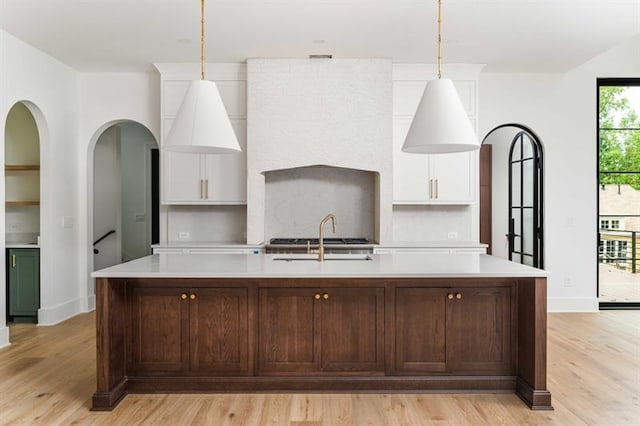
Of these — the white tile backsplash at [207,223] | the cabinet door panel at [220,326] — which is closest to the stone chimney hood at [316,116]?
the white tile backsplash at [207,223]

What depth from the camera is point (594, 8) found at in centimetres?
400

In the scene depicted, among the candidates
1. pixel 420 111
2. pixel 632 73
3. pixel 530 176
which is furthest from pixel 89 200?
pixel 632 73

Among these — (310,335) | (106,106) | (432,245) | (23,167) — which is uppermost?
(106,106)

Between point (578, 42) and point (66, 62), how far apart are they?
219 inches

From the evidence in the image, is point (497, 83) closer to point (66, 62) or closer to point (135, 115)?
point (135, 115)

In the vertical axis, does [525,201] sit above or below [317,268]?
above

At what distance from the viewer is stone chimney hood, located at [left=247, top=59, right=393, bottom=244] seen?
17.5ft

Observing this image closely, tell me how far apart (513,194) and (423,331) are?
14.2 feet

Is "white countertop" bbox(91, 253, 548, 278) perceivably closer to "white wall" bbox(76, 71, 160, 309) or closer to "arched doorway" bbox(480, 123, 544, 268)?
"white wall" bbox(76, 71, 160, 309)

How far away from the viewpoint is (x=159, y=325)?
317 centimetres

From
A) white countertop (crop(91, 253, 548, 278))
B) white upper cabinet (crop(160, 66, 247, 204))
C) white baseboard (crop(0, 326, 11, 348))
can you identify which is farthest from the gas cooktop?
white baseboard (crop(0, 326, 11, 348))

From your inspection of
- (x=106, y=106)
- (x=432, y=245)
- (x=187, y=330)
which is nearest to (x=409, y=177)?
(x=432, y=245)

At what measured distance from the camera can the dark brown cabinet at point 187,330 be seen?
3162 millimetres

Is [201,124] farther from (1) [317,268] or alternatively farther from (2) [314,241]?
(2) [314,241]
